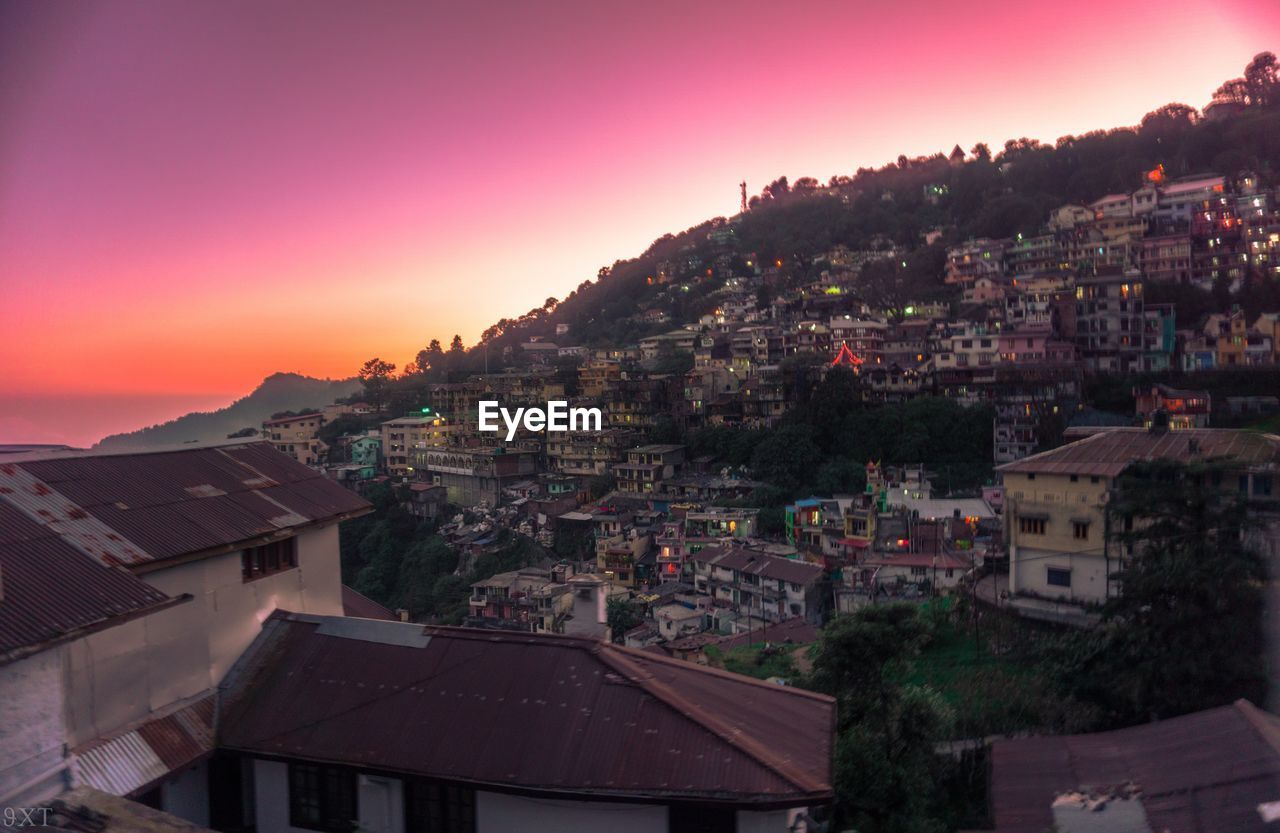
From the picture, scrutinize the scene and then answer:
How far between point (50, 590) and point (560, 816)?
3.16 m

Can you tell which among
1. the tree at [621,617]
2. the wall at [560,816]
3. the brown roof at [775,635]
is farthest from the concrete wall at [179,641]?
the tree at [621,617]

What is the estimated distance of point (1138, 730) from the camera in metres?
8.41

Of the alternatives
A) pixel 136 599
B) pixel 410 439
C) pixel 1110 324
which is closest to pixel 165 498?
pixel 136 599

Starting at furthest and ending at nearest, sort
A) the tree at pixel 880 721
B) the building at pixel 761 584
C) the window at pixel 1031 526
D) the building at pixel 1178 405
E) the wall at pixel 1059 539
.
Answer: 1. the building at pixel 1178 405
2. the building at pixel 761 584
3. the window at pixel 1031 526
4. the wall at pixel 1059 539
5. the tree at pixel 880 721

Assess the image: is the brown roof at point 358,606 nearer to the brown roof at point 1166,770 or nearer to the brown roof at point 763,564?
the brown roof at point 1166,770

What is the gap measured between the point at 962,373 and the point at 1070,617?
2695 cm

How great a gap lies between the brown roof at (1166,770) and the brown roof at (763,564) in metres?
18.0

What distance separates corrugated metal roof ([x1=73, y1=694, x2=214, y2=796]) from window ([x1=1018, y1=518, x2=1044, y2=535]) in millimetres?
16846

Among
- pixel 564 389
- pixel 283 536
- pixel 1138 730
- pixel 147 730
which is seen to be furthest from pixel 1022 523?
pixel 564 389

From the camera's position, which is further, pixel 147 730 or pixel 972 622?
pixel 972 622

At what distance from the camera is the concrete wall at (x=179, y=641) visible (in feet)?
15.0

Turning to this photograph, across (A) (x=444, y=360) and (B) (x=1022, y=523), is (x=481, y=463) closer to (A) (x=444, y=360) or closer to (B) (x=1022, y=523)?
(B) (x=1022, y=523)

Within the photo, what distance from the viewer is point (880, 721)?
25.2 ft

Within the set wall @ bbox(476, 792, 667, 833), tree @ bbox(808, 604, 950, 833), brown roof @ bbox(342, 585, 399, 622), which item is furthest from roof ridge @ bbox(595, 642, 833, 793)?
brown roof @ bbox(342, 585, 399, 622)
